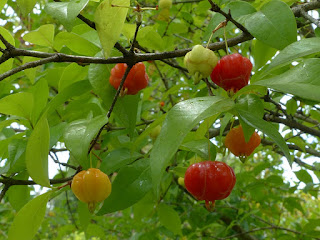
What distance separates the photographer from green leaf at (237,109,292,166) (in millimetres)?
603

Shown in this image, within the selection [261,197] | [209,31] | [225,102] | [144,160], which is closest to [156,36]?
[209,31]

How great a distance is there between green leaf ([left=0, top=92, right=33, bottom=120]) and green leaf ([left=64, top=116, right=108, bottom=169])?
0.26 meters

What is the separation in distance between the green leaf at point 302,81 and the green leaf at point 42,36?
667 mm

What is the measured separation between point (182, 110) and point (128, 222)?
2.25 m

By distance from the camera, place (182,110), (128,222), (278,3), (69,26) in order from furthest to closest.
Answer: (128,222)
(278,3)
(69,26)
(182,110)

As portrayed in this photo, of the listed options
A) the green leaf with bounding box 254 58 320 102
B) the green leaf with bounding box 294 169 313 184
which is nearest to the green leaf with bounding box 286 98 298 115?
the green leaf with bounding box 294 169 313 184

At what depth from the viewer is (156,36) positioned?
1136mm

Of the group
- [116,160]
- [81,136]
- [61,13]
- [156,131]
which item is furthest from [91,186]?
[156,131]

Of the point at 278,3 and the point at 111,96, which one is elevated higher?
the point at 278,3

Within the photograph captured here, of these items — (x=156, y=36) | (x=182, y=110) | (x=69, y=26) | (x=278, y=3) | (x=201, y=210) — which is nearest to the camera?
(x=182, y=110)

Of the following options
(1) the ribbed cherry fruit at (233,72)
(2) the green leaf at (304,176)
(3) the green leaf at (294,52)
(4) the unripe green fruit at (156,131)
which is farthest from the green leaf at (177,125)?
(2) the green leaf at (304,176)

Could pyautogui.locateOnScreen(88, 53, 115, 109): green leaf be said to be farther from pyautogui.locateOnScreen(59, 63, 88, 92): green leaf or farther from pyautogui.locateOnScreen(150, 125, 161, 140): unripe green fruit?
pyautogui.locateOnScreen(150, 125, 161, 140): unripe green fruit

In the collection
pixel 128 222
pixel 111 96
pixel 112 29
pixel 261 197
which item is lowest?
pixel 128 222

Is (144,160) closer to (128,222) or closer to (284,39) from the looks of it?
(284,39)
